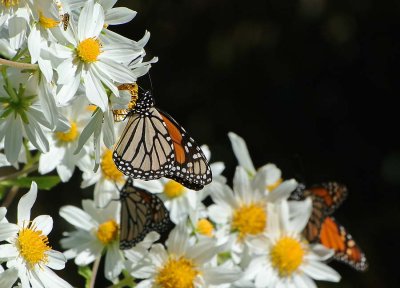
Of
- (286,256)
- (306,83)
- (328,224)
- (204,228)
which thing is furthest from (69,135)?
(306,83)

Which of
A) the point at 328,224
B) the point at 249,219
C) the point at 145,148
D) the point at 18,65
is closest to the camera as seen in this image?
the point at 18,65

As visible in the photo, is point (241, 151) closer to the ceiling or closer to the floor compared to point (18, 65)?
closer to the floor

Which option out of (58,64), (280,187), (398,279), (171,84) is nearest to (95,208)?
(280,187)

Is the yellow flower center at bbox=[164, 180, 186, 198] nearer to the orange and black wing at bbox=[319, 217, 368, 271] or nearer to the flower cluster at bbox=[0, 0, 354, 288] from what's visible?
the flower cluster at bbox=[0, 0, 354, 288]

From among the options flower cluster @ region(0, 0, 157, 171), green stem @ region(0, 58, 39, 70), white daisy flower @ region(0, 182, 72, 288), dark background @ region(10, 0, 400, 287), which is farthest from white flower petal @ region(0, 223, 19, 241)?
dark background @ region(10, 0, 400, 287)

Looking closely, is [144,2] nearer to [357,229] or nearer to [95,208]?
[357,229]

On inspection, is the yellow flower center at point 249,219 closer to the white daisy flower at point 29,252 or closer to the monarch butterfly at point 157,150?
the monarch butterfly at point 157,150

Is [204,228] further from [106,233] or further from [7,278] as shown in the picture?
[7,278]

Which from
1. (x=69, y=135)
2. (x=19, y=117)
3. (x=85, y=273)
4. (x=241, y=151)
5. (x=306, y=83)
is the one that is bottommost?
(x=306, y=83)
